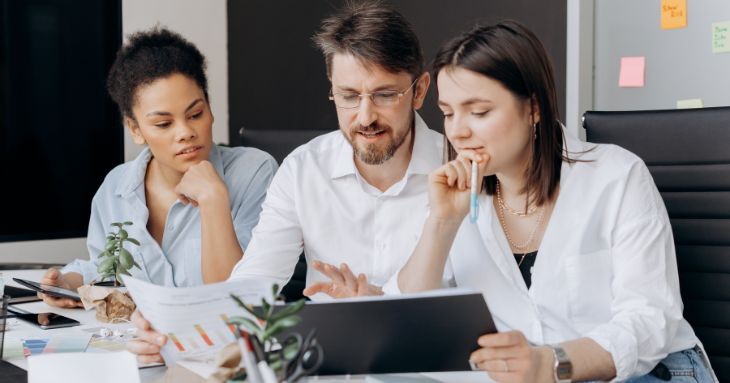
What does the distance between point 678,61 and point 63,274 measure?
2.26 m

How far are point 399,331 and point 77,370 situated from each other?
47 centimetres

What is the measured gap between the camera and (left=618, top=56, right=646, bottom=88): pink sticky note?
129 inches

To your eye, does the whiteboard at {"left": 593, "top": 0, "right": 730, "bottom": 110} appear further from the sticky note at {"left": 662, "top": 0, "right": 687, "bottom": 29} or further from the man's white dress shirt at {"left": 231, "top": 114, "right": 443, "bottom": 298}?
the man's white dress shirt at {"left": 231, "top": 114, "right": 443, "bottom": 298}

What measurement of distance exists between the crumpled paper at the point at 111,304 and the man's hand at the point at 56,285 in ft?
0.54

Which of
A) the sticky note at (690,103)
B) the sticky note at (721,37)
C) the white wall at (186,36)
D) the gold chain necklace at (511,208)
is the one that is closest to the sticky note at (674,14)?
the sticky note at (721,37)

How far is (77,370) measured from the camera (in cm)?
126

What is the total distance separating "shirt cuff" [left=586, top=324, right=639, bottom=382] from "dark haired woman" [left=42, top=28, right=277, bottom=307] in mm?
1082

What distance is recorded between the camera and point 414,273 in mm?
1727

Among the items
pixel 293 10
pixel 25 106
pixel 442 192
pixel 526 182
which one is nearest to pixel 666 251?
pixel 526 182

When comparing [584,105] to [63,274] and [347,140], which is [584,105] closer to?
[347,140]

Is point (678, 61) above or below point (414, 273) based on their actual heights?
above

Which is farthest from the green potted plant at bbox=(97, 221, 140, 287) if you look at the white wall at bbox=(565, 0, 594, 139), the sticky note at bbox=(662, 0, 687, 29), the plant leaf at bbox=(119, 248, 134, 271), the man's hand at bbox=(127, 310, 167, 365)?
the sticky note at bbox=(662, 0, 687, 29)

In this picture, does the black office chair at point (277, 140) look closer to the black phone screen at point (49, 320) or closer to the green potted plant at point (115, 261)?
the green potted plant at point (115, 261)

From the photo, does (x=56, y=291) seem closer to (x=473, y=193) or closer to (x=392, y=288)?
(x=392, y=288)
